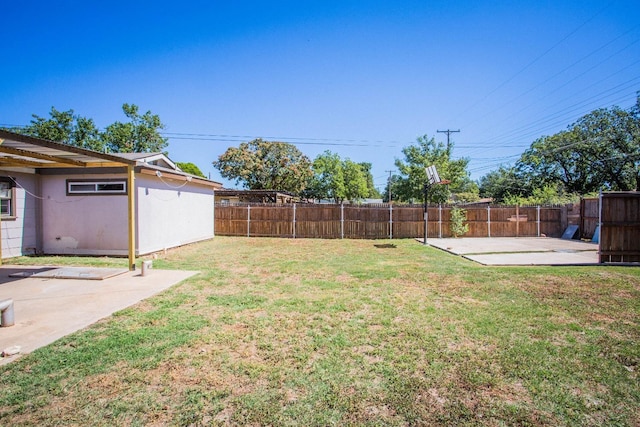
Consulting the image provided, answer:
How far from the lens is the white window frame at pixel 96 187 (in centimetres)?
955

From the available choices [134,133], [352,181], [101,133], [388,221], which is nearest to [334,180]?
[352,181]

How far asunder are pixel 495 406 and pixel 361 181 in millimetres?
45302

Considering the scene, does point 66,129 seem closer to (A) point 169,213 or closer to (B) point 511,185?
(A) point 169,213

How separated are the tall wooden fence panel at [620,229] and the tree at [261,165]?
26878mm

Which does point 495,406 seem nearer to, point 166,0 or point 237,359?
point 237,359

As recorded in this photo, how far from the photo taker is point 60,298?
4949mm

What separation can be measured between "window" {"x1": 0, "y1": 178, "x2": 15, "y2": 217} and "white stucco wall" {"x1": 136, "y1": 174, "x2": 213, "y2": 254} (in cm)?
338

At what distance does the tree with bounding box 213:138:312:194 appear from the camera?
31.9 m

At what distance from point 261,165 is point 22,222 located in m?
23.5

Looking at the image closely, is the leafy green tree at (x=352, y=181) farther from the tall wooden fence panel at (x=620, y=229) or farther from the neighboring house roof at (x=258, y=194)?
the tall wooden fence panel at (x=620, y=229)

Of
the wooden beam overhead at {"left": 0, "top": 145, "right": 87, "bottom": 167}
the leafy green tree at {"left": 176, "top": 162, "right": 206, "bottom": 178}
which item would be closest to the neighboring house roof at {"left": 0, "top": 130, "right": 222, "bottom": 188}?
the wooden beam overhead at {"left": 0, "top": 145, "right": 87, "bottom": 167}

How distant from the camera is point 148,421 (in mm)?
2166

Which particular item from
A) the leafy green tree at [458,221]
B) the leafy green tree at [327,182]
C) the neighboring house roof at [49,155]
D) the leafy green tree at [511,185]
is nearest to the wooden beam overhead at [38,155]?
the neighboring house roof at [49,155]

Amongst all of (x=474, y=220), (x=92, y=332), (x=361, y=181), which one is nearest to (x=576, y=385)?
(x=92, y=332)
